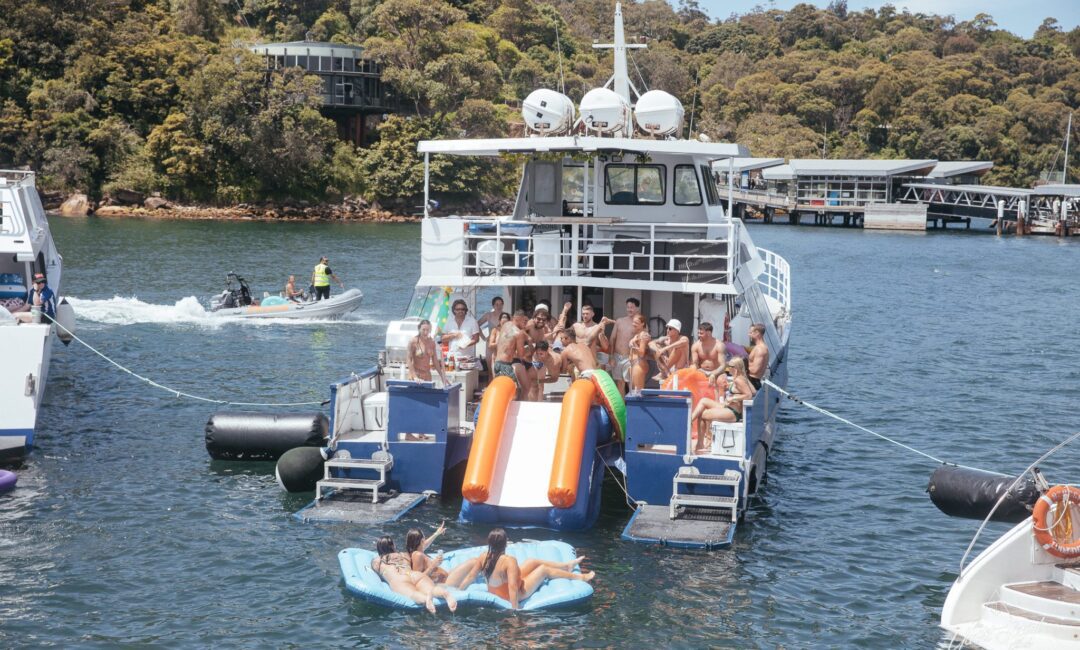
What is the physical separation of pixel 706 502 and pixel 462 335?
5120mm

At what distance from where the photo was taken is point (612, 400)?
52.5 ft

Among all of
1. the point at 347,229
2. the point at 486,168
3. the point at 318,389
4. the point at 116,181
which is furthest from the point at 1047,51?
the point at 318,389

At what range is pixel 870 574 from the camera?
14.7 m

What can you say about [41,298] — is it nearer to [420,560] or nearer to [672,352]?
[672,352]

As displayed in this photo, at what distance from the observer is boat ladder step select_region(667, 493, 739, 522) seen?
14977mm

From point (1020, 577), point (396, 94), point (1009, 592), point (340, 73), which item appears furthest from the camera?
point (396, 94)

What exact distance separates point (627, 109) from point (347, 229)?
203 ft

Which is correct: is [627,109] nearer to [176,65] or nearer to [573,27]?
[176,65]

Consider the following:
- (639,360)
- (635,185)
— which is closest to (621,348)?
(639,360)

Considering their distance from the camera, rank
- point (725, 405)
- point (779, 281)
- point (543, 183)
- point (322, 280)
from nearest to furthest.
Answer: point (725, 405)
point (543, 183)
point (779, 281)
point (322, 280)

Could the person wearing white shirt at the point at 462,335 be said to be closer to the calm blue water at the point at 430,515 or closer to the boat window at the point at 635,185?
the calm blue water at the point at 430,515

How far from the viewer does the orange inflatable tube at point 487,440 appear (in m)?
14.9

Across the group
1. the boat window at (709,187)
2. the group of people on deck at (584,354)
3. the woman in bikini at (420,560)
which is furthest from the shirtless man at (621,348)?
the woman in bikini at (420,560)

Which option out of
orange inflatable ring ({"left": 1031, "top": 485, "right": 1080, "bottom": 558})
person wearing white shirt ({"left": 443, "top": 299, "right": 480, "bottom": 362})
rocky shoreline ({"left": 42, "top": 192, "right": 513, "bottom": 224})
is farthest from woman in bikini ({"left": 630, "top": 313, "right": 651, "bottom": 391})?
rocky shoreline ({"left": 42, "top": 192, "right": 513, "bottom": 224})
